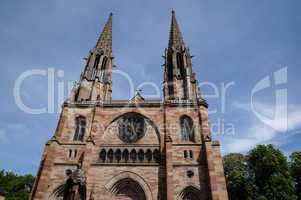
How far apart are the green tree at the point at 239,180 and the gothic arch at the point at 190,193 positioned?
27.5ft

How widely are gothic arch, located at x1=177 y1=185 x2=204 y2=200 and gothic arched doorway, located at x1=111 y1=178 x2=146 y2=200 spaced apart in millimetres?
2891

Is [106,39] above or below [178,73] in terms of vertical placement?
above

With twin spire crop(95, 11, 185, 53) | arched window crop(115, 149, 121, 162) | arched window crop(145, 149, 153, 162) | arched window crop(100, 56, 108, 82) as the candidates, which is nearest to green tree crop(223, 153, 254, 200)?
arched window crop(145, 149, 153, 162)

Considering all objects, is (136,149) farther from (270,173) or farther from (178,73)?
(270,173)

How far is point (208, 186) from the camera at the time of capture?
15188mm

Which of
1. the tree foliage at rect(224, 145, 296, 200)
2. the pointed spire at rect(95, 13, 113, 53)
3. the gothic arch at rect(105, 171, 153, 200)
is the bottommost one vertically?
the gothic arch at rect(105, 171, 153, 200)

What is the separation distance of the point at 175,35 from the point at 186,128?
15.8 metres

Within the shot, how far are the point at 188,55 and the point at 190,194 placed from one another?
16144mm

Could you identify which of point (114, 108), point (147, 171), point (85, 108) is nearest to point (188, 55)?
point (114, 108)

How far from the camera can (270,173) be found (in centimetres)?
2105

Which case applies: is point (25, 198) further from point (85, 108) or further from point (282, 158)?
point (282, 158)

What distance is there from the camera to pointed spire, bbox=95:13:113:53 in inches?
1125

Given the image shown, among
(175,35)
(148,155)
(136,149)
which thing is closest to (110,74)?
(175,35)

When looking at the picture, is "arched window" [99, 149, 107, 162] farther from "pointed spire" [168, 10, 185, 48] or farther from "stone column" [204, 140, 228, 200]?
"pointed spire" [168, 10, 185, 48]
